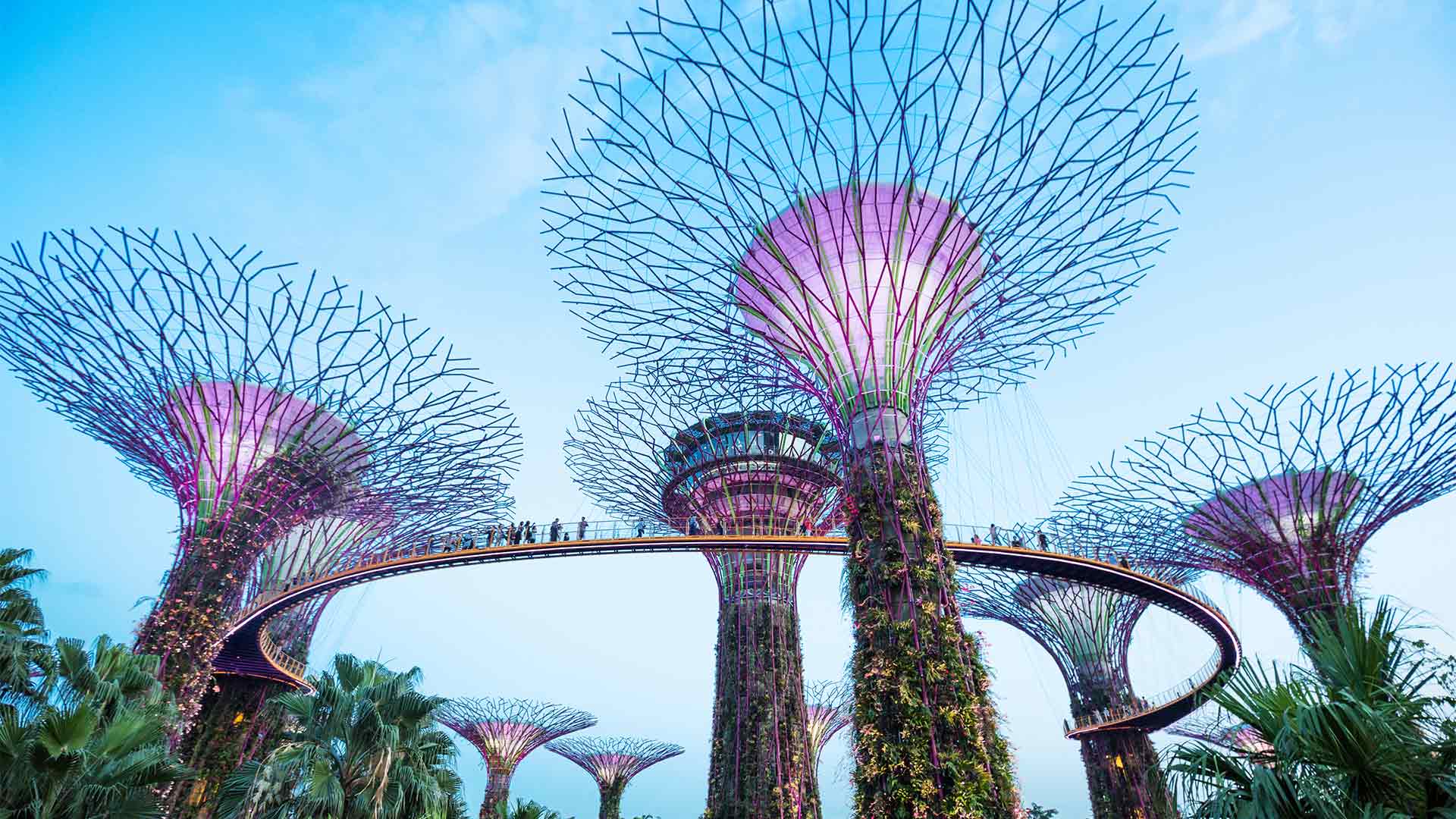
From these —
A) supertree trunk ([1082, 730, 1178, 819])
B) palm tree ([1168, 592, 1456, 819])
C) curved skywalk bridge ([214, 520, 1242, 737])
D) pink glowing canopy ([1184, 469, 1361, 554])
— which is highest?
pink glowing canopy ([1184, 469, 1361, 554])

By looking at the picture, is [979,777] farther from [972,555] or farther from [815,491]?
[815,491]

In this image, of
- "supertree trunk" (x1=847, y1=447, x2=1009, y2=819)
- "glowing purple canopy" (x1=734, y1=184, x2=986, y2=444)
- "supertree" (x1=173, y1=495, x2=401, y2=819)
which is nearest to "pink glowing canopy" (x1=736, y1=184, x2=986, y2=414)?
"glowing purple canopy" (x1=734, y1=184, x2=986, y2=444)

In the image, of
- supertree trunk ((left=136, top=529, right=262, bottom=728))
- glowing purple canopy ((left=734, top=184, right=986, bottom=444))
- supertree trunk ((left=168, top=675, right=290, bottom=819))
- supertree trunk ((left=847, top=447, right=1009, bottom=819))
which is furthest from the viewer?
supertree trunk ((left=168, top=675, right=290, bottom=819))

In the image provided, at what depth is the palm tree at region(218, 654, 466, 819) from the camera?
35.9 ft

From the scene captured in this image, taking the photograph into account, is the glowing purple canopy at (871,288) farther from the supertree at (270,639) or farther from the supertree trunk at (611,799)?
the supertree trunk at (611,799)

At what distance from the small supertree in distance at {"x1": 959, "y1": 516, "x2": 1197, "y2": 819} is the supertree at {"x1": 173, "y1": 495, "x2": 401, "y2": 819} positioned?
23.0 metres

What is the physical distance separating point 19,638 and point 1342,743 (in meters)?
15.4

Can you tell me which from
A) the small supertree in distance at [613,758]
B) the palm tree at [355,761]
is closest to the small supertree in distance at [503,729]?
the small supertree in distance at [613,758]

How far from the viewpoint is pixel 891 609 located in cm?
1262

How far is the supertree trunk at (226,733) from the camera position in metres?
25.1

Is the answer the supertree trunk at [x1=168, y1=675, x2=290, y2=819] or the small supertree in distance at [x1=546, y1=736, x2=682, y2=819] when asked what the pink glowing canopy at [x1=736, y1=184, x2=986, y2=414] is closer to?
the supertree trunk at [x1=168, y1=675, x2=290, y2=819]

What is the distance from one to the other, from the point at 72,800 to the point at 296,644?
2216 centimetres

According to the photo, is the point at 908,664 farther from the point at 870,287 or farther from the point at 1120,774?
the point at 1120,774

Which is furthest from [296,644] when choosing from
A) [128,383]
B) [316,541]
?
[128,383]
